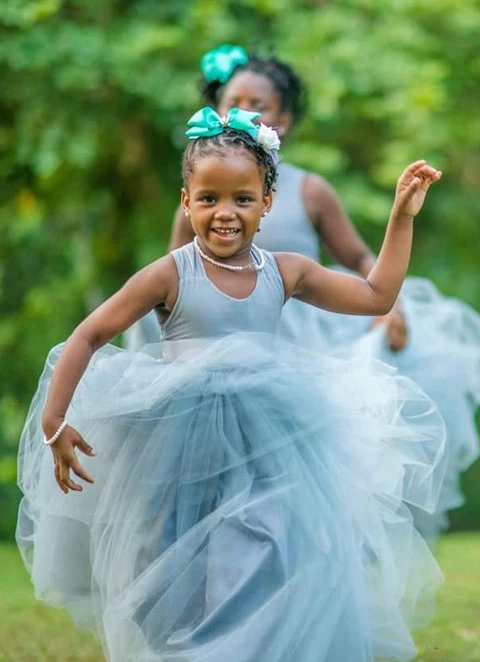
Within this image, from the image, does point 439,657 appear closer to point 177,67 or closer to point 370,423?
point 370,423

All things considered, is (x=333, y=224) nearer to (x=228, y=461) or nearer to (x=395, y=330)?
(x=395, y=330)

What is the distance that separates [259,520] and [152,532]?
0.31 m

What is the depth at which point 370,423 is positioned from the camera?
3908 millimetres

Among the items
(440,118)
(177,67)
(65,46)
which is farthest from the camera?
(440,118)

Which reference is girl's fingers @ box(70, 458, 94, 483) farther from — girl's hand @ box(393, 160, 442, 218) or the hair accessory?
girl's hand @ box(393, 160, 442, 218)

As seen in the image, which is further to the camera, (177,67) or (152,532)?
(177,67)

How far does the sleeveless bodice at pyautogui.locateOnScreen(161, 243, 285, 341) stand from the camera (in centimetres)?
375

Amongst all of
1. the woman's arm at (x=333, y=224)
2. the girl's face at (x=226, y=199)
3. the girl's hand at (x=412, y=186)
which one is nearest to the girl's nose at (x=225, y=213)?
the girl's face at (x=226, y=199)

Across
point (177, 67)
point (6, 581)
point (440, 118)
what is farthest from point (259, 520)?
point (440, 118)

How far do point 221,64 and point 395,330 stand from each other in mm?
1254

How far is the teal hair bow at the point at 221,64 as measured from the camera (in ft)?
17.8

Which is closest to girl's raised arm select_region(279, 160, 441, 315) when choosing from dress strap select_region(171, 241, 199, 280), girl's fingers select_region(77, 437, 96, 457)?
dress strap select_region(171, 241, 199, 280)

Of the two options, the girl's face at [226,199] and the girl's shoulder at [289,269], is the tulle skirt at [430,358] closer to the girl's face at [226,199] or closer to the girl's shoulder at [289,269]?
the girl's shoulder at [289,269]

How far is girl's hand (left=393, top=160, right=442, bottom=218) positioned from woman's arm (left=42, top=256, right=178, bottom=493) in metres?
0.67
